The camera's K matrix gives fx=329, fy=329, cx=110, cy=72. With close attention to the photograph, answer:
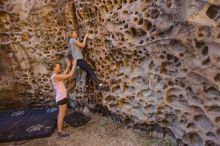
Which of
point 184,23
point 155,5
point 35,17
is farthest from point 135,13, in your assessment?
point 35,17

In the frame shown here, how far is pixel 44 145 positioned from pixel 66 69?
1.50m

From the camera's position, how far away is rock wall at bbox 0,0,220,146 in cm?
413

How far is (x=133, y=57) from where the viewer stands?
5.26 metres

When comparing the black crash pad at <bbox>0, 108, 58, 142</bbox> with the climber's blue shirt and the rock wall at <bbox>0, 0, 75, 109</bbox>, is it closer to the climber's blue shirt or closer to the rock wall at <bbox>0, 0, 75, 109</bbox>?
the rock wall at <bbox>0, 0, 75, 109</bbox>

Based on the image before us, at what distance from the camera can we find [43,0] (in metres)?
6.56

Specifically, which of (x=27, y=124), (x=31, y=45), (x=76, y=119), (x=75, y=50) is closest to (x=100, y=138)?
(x=76, y=119)

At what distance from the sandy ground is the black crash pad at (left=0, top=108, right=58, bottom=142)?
10cm

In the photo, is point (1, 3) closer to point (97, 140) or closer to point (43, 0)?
point (43, 0)

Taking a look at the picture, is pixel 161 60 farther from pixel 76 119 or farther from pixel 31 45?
pixel 31 45

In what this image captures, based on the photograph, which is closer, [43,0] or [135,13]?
[135,13]

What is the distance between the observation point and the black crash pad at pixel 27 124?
5727 mm

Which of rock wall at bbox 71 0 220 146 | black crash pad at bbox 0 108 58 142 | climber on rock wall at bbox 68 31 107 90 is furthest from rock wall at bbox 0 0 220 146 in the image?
black crash pad at bbox 0 108 58 142

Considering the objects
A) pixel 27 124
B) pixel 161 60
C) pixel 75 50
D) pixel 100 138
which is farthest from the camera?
pixel 27 124

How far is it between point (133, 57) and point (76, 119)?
1744 millimetres
